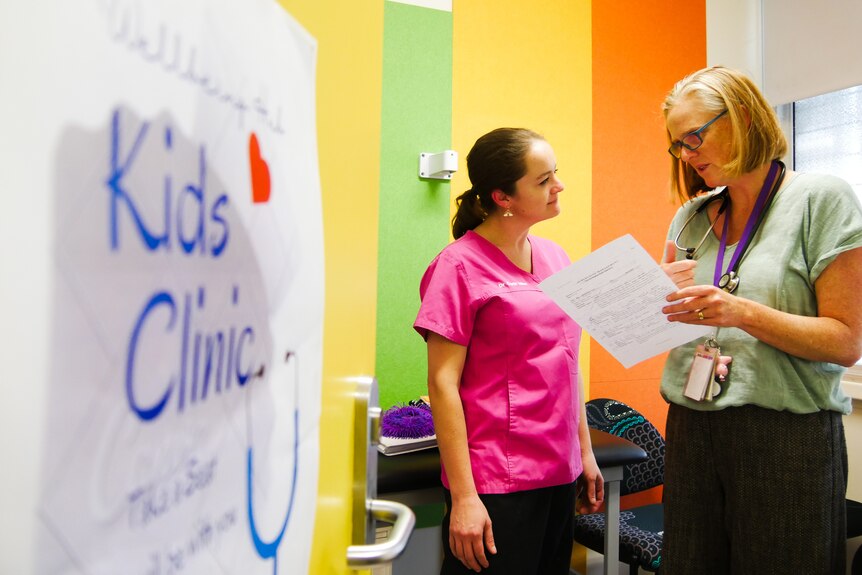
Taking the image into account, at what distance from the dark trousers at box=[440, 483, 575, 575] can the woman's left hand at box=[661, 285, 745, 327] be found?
554 mm

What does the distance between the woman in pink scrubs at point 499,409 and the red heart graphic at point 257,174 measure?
1.10 m

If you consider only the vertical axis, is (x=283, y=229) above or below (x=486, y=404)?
above

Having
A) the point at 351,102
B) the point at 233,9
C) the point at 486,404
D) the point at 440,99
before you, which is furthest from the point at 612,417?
the point at 233,9

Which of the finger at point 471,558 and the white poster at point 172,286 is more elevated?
the white poster at point 172,286

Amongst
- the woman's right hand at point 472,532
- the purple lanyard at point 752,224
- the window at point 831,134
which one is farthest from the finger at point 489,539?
the window at point 831,134

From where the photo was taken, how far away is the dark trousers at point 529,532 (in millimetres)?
1396

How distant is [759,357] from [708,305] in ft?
0.51

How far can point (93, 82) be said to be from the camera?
0.19m

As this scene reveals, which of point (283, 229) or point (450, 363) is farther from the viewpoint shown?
point (450, 363)

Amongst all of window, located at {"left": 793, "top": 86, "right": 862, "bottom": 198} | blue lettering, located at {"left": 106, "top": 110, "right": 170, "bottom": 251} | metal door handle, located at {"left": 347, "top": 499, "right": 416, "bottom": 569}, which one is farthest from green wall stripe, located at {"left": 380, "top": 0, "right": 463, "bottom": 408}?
blue lettering, located at {"left": 106, "top": 110, "right": 170, "bottom": 251}

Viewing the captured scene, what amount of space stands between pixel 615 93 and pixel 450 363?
80.0 inches

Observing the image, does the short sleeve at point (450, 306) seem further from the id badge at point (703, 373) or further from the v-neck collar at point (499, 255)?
the id badge at point (703, 373)

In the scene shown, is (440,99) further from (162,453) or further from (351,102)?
(162,453)

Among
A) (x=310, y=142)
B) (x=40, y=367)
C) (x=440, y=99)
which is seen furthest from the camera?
(x=440, y=99)
